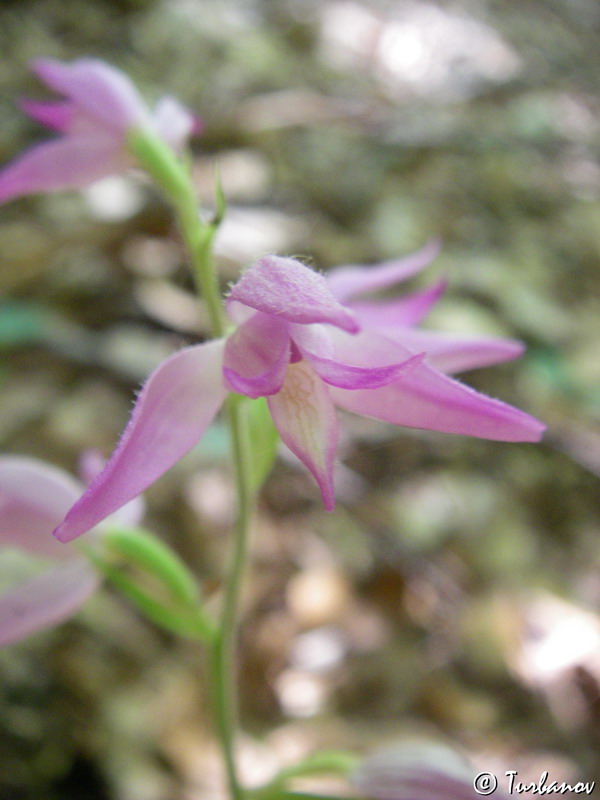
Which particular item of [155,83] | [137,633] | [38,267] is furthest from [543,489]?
[155,83]

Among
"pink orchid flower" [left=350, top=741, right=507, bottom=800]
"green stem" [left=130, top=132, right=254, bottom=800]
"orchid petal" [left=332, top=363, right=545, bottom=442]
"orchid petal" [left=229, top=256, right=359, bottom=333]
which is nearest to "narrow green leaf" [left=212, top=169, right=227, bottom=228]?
"green stem" [left=130, top=132, right=254, bottom=800]

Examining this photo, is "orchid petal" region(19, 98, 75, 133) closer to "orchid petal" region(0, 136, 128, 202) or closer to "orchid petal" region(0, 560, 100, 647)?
"orchid petal" region(0, 136, 128, 202)

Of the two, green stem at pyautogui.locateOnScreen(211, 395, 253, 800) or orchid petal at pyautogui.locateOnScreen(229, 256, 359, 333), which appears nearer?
orchid petal at pyautogui.locateOnScreen(229, 256, 359, 333)

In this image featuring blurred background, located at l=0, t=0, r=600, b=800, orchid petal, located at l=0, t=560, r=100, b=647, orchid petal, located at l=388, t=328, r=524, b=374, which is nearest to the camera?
orchid petal, located at l=388, t=328, r=524, b=374

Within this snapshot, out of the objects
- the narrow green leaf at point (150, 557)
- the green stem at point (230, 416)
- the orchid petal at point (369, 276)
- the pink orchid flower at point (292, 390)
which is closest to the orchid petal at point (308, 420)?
the pink orchid flower at point (292, 390)

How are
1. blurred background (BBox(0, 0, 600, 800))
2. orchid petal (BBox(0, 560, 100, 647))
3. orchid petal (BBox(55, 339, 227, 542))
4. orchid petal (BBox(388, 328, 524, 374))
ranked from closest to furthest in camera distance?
orchid petal (BBox(55, 339, 227, 542)) < orchid petal (BBox(388, 328, 524, 374)) < orchid petal (BBox(0, 560, 100, 647)) < blurred background (BBox(0, 0, 600, 800))

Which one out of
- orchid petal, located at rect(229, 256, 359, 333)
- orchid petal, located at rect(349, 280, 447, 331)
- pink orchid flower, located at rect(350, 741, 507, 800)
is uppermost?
orchid petal, located at rect(349, 280, 447, 331)

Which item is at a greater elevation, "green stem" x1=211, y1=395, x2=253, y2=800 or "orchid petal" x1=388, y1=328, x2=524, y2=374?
"orchid petal" x1=388, y1=328, x2=524, y2=374

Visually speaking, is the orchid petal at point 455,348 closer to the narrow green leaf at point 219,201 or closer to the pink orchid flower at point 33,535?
the narrow green leaf at point 219,201

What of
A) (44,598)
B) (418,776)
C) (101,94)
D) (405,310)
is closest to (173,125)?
(101,94)
